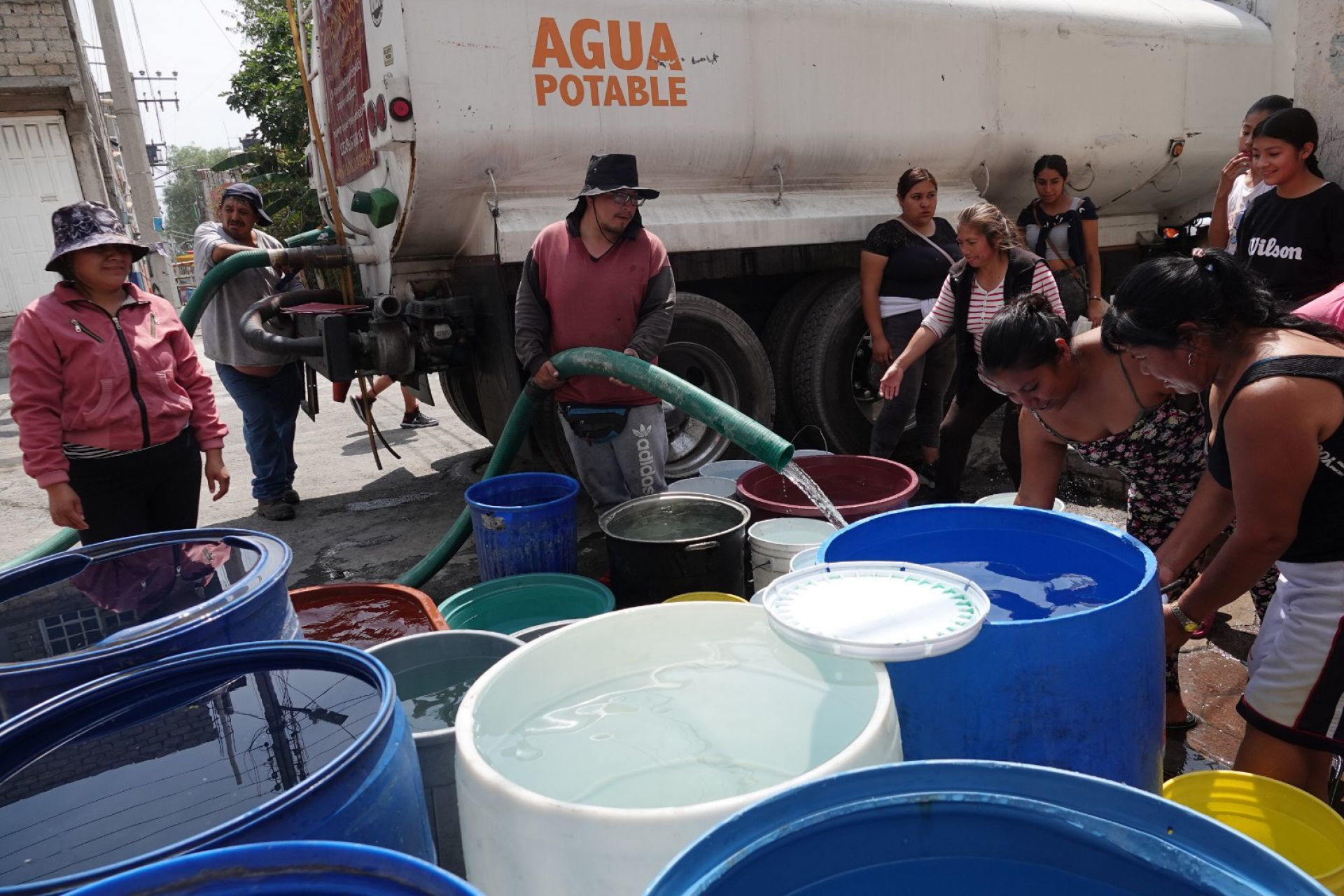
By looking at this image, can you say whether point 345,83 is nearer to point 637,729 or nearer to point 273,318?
point 273,318

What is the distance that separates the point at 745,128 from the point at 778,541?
250 cm

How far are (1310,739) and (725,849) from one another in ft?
5.23

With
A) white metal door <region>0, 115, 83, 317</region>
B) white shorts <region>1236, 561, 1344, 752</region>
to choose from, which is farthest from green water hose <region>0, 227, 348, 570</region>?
white metal door <region>0, 115, 83, 317</region>

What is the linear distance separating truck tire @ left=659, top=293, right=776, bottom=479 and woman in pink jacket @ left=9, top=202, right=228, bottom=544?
2.27 metres

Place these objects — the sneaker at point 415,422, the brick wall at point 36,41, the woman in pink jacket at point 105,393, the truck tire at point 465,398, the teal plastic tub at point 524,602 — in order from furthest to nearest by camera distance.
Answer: the brick wall at point 36,41 < the sneaker at point 415,422 < the truck tire at point 465,398 < the teal plastic tub at point 524,602 < the woman in pink jacket at point 105,393

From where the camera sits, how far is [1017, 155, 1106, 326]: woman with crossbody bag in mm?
4754

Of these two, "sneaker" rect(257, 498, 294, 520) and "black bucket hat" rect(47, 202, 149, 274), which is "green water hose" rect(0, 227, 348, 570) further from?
"black bucket hat" rect(47, 202, 149, 274)

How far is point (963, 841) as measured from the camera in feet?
3.02

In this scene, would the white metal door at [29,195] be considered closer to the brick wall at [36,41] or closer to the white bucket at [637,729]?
the brick wall at [36,41]

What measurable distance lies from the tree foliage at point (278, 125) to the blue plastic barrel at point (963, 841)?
15.7m

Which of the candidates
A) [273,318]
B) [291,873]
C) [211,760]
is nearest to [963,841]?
[291,873]

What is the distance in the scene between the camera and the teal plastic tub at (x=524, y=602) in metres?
2.93

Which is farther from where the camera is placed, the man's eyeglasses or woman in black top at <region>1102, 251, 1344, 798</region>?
the man's eyeglasses

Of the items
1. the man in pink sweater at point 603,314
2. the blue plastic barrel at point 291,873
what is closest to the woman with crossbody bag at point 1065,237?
the man in pink sweater at point 603,314
